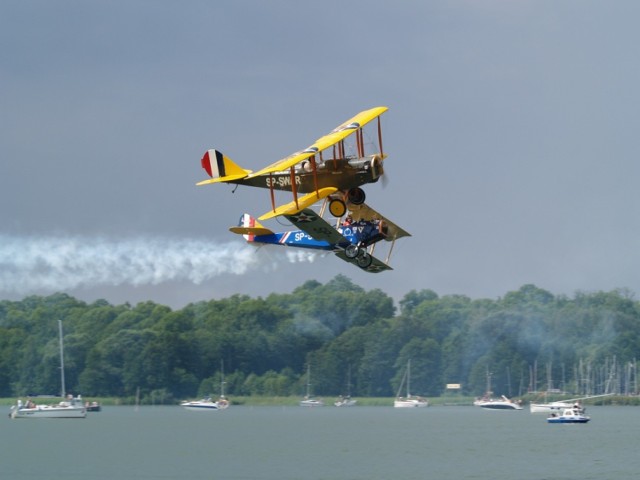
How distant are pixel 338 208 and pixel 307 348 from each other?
321ft

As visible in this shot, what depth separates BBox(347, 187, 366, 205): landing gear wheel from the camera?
5653 cm

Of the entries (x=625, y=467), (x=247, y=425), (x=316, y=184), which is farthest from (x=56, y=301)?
(x=316, y=184)

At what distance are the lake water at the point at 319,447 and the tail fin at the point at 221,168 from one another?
25.0 meters

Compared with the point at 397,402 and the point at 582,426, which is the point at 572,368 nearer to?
the point at 397,402

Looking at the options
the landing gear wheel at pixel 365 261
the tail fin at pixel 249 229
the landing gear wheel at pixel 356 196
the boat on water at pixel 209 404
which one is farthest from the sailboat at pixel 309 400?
the landing gear wheel at pixel 356 196

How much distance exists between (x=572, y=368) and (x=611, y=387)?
16.7 ft

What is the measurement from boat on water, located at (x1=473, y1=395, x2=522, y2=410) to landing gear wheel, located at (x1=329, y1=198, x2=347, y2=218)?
315ft

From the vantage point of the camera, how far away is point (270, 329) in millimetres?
152375

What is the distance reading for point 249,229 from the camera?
58094 mm

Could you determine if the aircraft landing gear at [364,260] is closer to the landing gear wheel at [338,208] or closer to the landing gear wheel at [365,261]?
the landing gear wheel at [365,261]

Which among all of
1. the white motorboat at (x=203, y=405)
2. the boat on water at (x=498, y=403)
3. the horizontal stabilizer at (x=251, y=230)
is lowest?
the boat on water at (x=498, y=403)

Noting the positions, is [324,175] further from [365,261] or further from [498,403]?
[498,403]

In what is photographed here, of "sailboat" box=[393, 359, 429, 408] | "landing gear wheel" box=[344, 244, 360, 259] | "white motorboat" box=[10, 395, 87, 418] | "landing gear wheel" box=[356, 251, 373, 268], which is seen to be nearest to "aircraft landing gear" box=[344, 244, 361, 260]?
"landing gear wheel" box=[344, 244, 360, 259]

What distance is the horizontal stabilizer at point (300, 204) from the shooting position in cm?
5516
